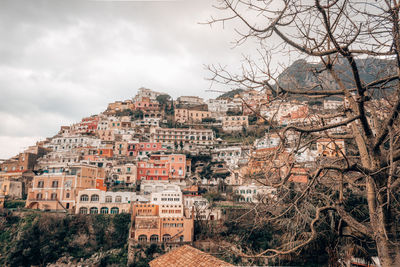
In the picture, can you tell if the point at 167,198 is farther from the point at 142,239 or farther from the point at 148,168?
the point at 148,168

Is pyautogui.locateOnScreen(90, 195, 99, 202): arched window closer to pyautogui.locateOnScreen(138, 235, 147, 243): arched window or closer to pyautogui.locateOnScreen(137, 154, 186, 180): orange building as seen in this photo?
pyautogui.locateOnScreen(138, 235, 147, 243): arched window

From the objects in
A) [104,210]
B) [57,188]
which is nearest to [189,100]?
[57,188]

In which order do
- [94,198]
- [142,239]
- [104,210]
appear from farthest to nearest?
[94,198] < [104,210] < [142,239]

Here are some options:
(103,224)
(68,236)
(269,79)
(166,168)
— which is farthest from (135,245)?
(269,79)

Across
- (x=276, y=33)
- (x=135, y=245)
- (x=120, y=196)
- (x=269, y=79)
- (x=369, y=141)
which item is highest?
(x=276, y=33)

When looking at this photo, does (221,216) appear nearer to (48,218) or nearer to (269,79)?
(48,218)

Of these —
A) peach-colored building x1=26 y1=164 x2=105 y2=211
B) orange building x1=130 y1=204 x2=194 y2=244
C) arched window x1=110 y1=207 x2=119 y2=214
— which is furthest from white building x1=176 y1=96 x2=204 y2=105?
orange building x1=130 y1=204 x2=194 y2=244
